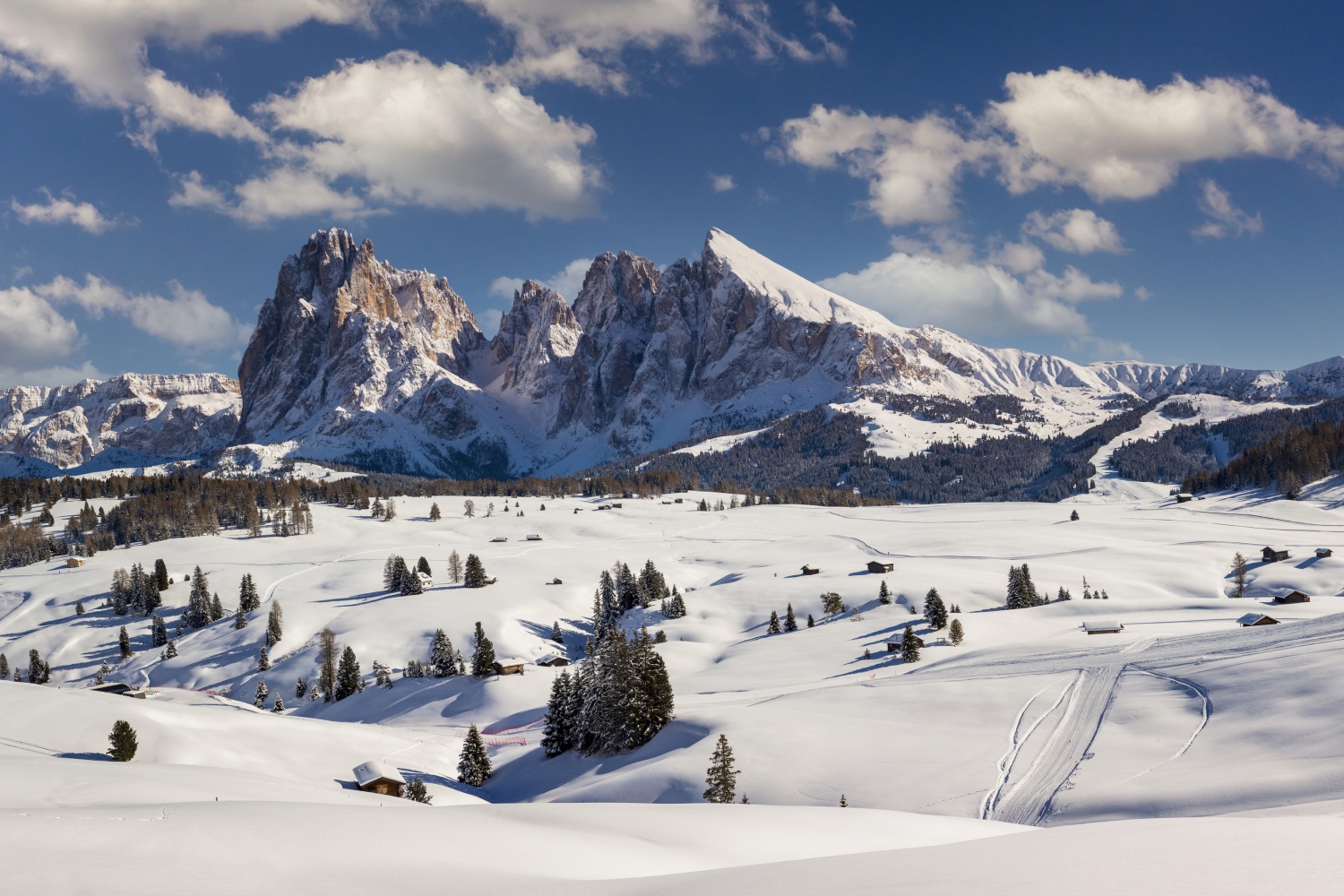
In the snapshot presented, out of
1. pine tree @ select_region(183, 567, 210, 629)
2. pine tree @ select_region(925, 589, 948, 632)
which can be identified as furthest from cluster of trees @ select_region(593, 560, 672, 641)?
pine tree @ select_region(183, 567, 210, 629)

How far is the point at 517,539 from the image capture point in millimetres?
159250

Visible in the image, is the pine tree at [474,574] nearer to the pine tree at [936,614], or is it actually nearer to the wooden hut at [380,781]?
the pine tree at [936,614]

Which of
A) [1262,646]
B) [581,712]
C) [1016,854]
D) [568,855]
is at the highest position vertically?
[1016,854]

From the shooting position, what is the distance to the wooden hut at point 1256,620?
5966 centimetres

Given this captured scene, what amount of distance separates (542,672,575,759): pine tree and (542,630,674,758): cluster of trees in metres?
0.08

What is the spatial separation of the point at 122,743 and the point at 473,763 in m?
Result: 20.2

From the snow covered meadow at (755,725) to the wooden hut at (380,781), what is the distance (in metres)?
2.94

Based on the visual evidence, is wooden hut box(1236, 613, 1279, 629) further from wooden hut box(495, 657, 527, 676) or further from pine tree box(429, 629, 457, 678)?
pine tree box(429, 629, 457, 678)

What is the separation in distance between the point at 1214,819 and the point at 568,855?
12029 mm

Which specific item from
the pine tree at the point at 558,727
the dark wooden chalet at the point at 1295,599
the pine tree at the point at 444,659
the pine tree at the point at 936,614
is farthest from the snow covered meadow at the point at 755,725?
the pine tree at the point at 444,659

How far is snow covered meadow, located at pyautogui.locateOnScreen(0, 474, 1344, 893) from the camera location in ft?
40.5

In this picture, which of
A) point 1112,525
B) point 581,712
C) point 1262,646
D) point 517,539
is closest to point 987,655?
point 1262,646

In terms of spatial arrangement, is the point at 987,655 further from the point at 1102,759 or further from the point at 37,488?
the point at 37,488

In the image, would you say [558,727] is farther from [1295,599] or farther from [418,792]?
[1295,599]
